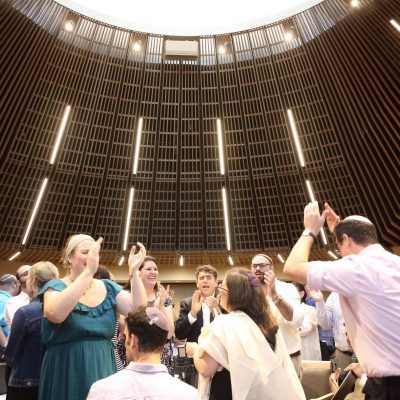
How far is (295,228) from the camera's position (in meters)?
10.5

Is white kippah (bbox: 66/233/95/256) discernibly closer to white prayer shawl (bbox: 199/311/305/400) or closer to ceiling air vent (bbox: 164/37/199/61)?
white prayer shawl (bbox: 199/311/305/400)

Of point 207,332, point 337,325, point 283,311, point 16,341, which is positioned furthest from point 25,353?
point 337,325

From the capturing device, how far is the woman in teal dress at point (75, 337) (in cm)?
228

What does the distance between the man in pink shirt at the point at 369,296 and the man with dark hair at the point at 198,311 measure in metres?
1.59

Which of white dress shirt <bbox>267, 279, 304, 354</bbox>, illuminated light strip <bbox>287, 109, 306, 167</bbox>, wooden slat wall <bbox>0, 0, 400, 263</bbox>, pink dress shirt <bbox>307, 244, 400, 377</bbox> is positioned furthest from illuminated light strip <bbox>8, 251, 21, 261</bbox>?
pink dress shirt <bbox>307, 244, 400, 377</bbox>

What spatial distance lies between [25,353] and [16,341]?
0.11 meters

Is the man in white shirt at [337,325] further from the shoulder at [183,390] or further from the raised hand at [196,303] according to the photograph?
the shoulder at [183,390]

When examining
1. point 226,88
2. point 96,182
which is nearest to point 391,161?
point 226,88

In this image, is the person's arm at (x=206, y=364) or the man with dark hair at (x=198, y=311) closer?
the person's arm at (x=206, y=364)

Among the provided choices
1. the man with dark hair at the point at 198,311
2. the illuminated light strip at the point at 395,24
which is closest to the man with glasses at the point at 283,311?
the man with dark hair at the point at 198,311

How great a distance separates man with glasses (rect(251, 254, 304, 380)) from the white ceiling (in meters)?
7.18

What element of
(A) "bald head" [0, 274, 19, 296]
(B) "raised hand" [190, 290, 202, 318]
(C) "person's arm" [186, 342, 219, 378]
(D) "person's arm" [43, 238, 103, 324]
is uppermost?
(A) "bald head" [0, 274, 19, 296]

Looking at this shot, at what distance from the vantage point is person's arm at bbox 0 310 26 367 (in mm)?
3105

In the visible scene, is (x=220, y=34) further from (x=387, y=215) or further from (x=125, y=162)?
(x=387, y=215)
